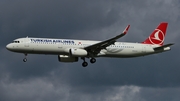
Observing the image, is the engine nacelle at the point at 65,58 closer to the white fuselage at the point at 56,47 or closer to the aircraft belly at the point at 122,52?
the white fuselage at the point at 56,47

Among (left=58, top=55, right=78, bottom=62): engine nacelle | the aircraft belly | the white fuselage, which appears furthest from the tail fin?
(left=58, top=55, right=78, bottom=62): engine nacelle

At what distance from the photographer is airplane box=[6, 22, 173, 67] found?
10000cm

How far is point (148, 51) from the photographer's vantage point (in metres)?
109

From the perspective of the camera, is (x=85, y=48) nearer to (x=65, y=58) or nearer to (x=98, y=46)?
(x=98, y=46)

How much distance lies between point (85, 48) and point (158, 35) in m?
18.0

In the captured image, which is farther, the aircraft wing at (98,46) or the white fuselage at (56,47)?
the aircraft wing at (98,46)

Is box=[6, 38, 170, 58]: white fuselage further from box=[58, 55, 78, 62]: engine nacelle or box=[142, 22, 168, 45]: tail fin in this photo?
box=[142, 22, 168, 45]: tail fin

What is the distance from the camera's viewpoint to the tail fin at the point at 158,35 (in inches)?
4420

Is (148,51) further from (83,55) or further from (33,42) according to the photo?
(33,42)

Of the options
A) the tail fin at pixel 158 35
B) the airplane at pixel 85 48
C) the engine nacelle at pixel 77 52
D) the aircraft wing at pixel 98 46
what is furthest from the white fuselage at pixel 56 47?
the tail fin at pixel 158 35

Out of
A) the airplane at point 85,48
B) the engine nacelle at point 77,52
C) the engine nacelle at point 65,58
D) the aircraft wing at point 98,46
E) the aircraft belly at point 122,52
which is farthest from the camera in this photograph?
the engine nacelle at point 65,58

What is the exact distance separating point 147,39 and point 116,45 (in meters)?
8.84

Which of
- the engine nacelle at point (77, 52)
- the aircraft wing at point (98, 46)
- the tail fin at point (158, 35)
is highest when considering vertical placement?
the tail fin at point (158, 35)

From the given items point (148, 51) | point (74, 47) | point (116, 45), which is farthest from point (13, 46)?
point (148, 51)
